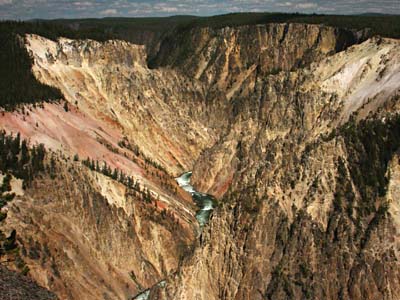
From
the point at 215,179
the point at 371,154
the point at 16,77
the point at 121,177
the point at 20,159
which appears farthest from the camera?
the point at 215,179

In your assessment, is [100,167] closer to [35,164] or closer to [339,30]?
[35,164]

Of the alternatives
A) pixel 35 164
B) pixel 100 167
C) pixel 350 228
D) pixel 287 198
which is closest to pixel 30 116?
pixel 100 167

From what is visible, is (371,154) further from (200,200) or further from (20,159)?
(200,200)

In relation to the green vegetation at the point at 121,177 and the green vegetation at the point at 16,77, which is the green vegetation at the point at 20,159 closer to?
the green vegetation at the point at 121,177

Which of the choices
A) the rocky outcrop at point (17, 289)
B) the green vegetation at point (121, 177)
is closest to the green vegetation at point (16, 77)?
the green vegetation at point (121, 177)

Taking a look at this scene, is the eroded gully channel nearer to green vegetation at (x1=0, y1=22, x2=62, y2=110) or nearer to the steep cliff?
the steep cliff

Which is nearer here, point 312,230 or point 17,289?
point 17,289

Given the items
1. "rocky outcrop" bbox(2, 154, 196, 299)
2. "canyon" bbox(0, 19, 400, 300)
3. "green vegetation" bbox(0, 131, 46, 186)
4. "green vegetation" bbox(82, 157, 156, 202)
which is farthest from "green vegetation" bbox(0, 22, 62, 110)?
"rocky outcrop" bbox(2, 154, 196, 299)

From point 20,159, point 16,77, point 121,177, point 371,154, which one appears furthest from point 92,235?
point 16,77
